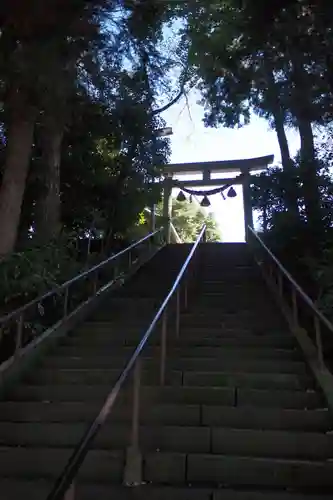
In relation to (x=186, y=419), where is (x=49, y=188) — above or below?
above

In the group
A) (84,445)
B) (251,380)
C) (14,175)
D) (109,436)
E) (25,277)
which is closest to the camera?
(84,445)

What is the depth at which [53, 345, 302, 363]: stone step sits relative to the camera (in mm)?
4688

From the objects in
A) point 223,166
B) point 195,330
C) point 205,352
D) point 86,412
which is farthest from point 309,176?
point 223,166

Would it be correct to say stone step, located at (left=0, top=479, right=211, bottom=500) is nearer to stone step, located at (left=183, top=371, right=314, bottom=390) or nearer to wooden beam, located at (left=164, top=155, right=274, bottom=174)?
stone step, located at (left=183, top=371, right=314, bottom=390)

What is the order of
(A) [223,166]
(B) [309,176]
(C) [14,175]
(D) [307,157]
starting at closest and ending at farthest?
(C) [14,175], (B) [309,176], (D) [307,157], (A) [223,166]

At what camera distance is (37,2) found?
5273mm

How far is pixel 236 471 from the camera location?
299cm

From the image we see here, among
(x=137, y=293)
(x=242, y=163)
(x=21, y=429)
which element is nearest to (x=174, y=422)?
(x=21, y=429)

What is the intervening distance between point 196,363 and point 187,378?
364 mm

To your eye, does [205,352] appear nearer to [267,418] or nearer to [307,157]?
[267,418]

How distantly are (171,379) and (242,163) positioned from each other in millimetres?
11314

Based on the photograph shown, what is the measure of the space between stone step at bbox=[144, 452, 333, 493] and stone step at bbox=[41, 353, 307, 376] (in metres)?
1.30

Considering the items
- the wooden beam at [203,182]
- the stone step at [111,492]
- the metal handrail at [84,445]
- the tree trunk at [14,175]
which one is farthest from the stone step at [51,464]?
the wooden beam at [203,182]

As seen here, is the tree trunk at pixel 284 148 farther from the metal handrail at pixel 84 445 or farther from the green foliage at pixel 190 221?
the green foliage at pixel 190 221
